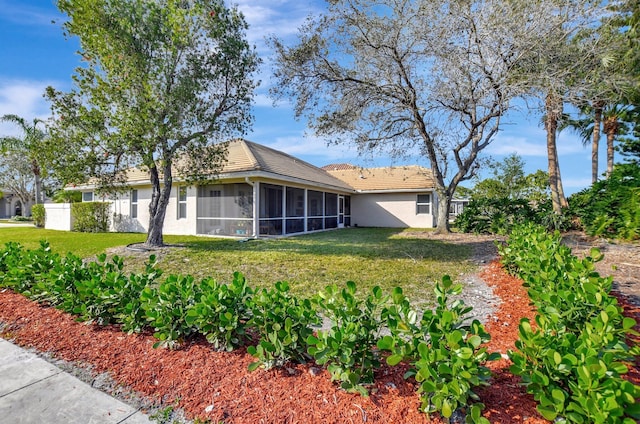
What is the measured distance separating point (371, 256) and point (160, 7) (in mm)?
9223

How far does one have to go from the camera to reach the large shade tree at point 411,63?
8.13 meters

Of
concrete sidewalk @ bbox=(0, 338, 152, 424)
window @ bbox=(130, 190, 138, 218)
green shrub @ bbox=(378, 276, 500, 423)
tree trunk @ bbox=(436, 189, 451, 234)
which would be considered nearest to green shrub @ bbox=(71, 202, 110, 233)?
window @ bbox=(130, 190, 138, 218)

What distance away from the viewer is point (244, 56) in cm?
1006

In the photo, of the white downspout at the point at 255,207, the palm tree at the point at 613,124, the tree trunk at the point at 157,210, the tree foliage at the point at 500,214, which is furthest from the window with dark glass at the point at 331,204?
the palm tree at the point at 613,124

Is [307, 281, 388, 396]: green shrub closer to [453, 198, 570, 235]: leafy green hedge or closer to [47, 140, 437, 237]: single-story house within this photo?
[47, 140, 437, 237]: single-story house

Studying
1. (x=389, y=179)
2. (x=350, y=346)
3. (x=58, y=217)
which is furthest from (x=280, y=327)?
(x=58, y=217)

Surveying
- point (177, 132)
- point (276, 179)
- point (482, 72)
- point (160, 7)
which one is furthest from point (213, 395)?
point (276, 179)

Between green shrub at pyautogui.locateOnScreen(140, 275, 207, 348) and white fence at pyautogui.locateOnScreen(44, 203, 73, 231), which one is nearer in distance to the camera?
green shrub at pyautogui.locateOnScreen(140, 275, 207, 348)

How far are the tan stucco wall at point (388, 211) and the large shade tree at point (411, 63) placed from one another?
8647mm

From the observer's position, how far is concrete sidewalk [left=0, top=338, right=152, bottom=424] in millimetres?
2111

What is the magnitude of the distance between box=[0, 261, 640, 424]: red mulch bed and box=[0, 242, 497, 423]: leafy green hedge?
0.10 metres

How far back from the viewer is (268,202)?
540 inches

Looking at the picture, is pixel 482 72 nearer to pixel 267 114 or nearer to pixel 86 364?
pixel 267 114

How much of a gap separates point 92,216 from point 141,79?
38.5 ft
